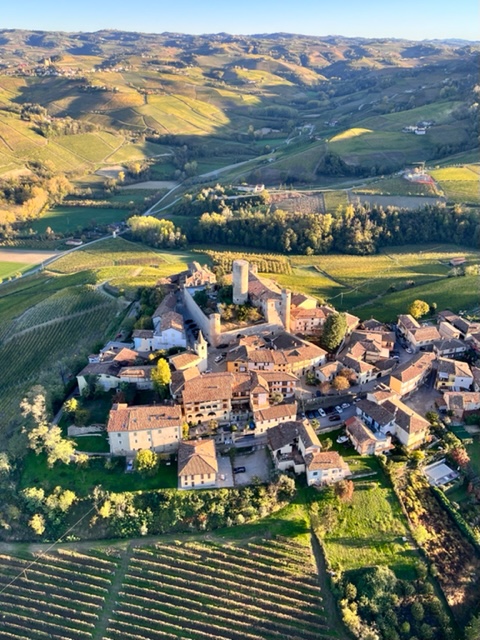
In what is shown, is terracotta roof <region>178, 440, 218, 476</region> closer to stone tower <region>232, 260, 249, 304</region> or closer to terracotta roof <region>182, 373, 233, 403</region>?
terracotta roof <region>182, 373, 233, 403</region>

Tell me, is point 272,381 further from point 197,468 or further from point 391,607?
point 391,607

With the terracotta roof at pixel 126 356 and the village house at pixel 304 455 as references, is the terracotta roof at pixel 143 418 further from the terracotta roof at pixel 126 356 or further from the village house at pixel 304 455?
the village house at pixel 304 455

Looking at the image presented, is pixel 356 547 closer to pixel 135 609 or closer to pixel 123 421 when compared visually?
pixel 135 609

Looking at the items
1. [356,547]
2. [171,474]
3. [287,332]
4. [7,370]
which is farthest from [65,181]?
[356,547]

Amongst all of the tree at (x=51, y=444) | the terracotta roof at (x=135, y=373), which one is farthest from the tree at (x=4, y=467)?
the terracotta roof at (x=135, y=373)

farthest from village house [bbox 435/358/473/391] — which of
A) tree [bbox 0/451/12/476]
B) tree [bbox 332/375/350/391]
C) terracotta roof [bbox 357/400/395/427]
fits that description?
tree [bbox 0/451/12/476]

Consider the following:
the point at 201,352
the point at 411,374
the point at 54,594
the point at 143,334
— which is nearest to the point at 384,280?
the point at 411,374
